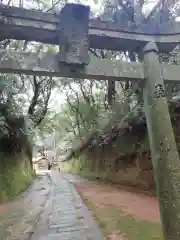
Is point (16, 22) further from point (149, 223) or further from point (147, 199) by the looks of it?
point (147, 199)

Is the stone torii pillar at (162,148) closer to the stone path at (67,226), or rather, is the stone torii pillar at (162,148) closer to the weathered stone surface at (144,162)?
the stone path at (67,226)

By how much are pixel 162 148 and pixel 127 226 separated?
104 inches

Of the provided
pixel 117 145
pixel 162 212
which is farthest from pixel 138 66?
pixel 117 145

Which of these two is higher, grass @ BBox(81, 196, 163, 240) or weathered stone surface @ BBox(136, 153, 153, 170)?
weathered stone surface @ BBox(136, 153, 153, 170)

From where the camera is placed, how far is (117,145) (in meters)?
15.6

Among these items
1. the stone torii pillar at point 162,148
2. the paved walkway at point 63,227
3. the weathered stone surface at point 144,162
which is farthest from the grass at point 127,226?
the weathered stone surface at point 144,162

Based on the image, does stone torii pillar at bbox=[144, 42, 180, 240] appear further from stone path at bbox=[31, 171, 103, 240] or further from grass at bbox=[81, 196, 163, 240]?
stone path at bbox=[31, 171, 103, 240]

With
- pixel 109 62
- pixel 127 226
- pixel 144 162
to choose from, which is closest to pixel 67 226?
pixel 127 226

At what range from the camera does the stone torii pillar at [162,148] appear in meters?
4.09

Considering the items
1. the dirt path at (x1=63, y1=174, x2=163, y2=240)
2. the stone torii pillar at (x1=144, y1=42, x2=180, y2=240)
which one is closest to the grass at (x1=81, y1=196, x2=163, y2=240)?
→ the dirt path at (x1=63, y1=174, x2=163, y2=240)

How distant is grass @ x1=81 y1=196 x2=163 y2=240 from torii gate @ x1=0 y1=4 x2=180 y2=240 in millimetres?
1367

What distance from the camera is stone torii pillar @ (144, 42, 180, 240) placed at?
409cm

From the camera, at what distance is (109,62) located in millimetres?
4789

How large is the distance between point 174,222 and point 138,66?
2869 mm
